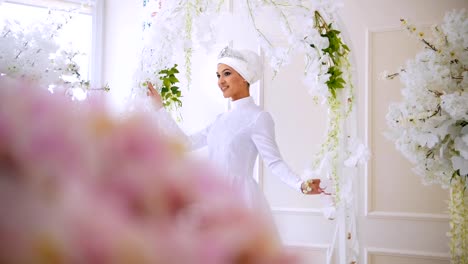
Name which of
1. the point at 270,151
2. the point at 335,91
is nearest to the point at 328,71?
the point at 335,91

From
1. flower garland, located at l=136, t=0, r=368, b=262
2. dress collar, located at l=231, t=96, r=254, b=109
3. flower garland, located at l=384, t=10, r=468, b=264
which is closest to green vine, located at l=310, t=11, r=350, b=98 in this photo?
flower garland, located at l=136, t=0, r=368, b=262

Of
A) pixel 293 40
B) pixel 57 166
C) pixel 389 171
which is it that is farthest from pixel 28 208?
pixel 389 171

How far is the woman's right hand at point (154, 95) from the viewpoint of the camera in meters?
2.78

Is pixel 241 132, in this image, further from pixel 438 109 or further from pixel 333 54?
pixel 438 109

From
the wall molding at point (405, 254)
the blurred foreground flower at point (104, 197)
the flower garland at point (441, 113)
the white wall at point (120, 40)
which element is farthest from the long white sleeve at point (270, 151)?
the blurred foreground flower at point (104, 197)

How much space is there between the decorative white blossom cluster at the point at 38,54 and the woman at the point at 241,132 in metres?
0.78

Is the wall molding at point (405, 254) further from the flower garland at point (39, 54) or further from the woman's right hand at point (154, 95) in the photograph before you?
the flower garland at point (39, 54)

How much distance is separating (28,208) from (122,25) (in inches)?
165

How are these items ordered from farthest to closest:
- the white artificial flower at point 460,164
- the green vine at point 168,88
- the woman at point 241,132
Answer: the green vine at point 168,88 < the woman at point 241,132 < the white artificial flower at point 460,164

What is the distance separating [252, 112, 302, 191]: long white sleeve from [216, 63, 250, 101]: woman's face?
0.23 meters

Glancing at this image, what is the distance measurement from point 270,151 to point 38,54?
1.18 m

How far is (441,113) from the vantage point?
198 centimetres

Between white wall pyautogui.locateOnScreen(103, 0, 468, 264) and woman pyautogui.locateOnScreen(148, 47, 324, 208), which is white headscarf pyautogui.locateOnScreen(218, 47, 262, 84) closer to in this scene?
woman pyautogui.locateOnScreen(148, 47, 324, 208)

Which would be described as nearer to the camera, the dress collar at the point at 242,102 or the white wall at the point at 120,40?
the dress collar at the point at 242,102
